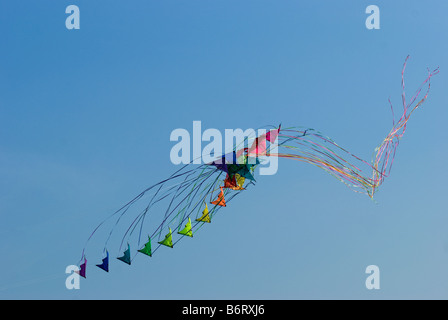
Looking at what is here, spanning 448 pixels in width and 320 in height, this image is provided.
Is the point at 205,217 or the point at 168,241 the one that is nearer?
the point at 168,241

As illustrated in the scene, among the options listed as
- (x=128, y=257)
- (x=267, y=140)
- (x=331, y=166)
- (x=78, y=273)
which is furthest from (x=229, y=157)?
(x=78, y=273)

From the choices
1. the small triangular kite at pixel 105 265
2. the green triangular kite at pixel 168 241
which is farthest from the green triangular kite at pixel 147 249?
the small triangular kite at pixel 105 265

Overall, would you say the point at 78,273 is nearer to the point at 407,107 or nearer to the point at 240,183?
the point at 240,183

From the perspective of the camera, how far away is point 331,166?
82.4 feet

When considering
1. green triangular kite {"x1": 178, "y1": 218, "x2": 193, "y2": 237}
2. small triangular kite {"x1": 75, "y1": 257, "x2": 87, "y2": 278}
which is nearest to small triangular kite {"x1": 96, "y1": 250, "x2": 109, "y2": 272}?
small triangular kite {"x1": 75, "y1": 257, "x2": 87, "y2": 278}

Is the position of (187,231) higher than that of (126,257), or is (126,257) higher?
(187,231)

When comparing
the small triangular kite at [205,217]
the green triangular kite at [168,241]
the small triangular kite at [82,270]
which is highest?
the small triangular kite at [205,217]

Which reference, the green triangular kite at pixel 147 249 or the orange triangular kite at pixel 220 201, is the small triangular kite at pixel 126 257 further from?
the orange triangular kite at pixel 220 201

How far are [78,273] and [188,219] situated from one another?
478cm

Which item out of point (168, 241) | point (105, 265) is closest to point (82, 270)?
point (105, 265)

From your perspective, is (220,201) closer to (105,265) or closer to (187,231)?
(187,231)

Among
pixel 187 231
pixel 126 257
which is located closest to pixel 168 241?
pixel 187 231

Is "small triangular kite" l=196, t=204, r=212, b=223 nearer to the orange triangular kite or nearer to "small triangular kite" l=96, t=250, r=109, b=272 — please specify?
the orange triangular kite
